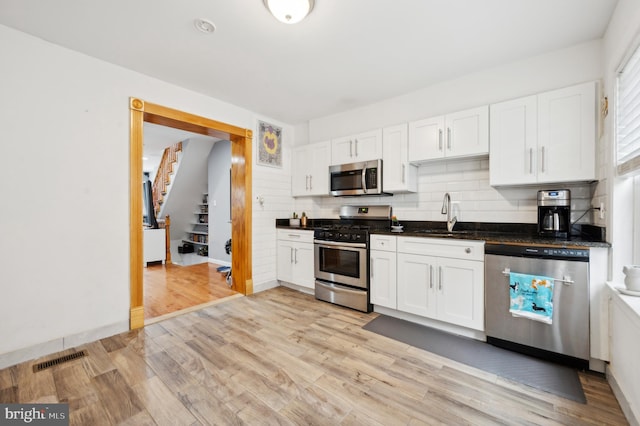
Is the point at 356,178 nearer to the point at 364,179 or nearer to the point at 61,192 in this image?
the point at 364,179

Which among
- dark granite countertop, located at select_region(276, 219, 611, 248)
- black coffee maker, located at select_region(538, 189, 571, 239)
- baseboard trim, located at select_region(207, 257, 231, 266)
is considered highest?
black coffee maker, located at select_region(538, 189, 571, 239)

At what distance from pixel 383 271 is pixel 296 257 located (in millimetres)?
1385

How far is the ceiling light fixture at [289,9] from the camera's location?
1729mm

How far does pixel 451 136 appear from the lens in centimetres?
276

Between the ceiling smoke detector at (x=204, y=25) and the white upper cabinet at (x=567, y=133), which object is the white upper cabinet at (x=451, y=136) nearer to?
the white upper cabinet at (x=567, y=133)

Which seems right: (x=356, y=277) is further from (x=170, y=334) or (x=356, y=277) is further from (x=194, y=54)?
(x=194, y=54)

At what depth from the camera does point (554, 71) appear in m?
2.38

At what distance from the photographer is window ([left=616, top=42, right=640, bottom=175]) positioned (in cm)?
156

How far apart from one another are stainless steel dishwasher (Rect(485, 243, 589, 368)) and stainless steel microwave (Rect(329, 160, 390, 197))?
56.6 inches

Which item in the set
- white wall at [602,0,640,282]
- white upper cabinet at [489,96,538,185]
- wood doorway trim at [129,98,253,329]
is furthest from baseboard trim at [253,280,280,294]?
white wall at [602,0,640,282]

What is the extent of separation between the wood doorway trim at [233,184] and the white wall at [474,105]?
1598 millimetres

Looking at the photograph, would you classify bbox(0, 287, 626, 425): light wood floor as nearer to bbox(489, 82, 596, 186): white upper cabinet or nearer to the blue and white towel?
the blue and white towel

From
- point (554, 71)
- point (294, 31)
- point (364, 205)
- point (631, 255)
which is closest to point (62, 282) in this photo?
point (294, 31)

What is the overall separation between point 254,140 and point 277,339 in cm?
271
